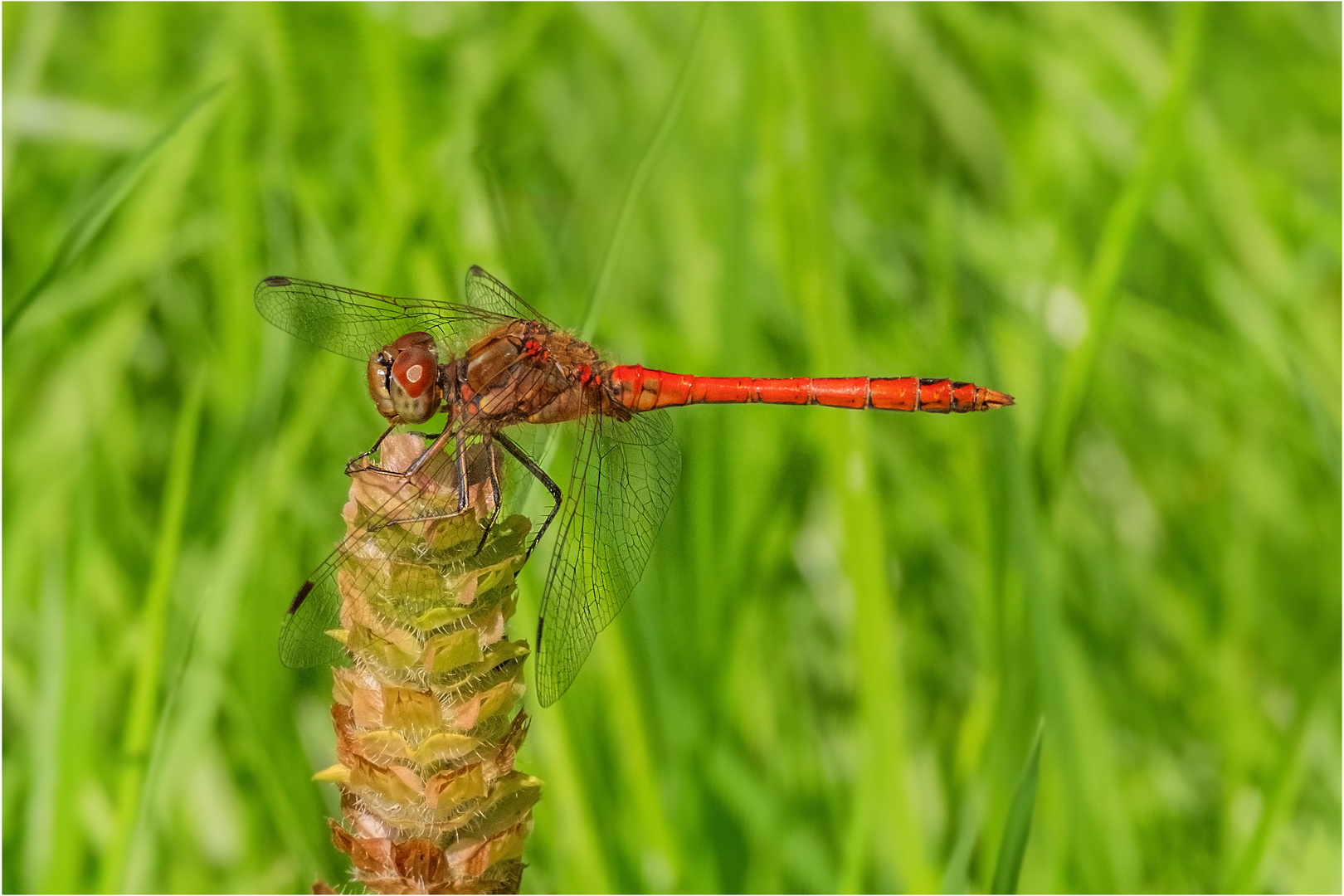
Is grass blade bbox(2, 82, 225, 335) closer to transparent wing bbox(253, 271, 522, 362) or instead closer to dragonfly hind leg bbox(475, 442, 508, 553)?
transparent wing bbox(253, 271, 522, 362)

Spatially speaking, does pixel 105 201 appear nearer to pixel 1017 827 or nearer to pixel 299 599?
pixel 299 599

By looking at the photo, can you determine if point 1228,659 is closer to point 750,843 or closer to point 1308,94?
point 750,843

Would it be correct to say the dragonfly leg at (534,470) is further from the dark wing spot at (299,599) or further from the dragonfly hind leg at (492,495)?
the dark wing spot at (299,599)

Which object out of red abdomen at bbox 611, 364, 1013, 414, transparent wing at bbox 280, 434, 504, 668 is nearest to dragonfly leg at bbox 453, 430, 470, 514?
transparent wing at bbox 280, 434, 504, 668

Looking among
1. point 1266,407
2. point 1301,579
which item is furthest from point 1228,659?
point 1266,407

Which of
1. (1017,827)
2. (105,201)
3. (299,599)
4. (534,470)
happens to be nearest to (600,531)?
(534,470)

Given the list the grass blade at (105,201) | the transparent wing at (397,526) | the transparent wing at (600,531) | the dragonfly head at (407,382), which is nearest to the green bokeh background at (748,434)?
the grass blade at (105,201)
